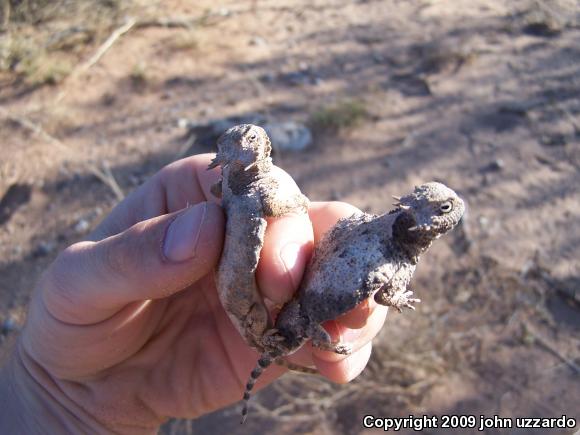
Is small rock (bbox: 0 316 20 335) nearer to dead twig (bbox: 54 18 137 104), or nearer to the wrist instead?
the wrist

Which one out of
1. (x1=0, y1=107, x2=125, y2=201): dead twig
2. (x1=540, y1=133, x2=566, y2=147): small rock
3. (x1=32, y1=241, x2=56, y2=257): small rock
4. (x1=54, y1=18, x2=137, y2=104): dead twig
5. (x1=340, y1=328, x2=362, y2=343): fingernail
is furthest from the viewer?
(x1=54, y1=18, x2=137, y2=104): dead twig

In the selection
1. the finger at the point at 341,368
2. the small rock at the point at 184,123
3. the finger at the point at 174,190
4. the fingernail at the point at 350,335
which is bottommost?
the small rock at the point at 184,123

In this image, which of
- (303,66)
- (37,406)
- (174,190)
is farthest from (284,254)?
(303,66)

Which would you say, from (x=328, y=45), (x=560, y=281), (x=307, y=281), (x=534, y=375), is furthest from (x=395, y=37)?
(x=307, y=281)

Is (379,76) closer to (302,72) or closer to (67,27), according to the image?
(302,72)

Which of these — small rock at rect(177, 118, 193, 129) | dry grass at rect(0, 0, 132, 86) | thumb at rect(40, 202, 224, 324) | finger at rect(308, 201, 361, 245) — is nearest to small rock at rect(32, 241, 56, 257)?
small rock at rect(177, 118, 193, 129)

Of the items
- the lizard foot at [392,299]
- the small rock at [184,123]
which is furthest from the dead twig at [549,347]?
the small rock at [184,123]

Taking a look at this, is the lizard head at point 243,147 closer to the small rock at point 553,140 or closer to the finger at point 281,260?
the finger at point 281,260

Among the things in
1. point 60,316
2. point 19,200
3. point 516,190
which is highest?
point 60,316
